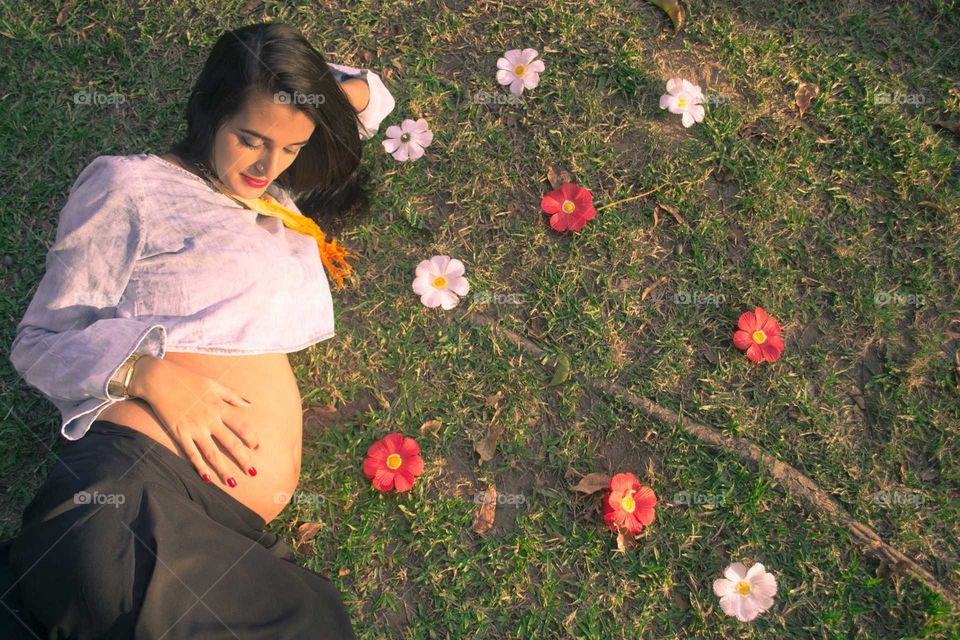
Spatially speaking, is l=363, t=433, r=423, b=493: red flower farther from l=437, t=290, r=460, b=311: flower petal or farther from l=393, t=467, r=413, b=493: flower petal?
l=437, t=290, r=460, b=311: flower petal

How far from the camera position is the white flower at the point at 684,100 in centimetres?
354

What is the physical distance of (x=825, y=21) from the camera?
3719 mm

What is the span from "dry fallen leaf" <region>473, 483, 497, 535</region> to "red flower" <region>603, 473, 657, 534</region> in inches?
17.1

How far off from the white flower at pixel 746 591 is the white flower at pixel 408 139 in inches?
84.7

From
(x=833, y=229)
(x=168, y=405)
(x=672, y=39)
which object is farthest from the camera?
(x=672, y=39)

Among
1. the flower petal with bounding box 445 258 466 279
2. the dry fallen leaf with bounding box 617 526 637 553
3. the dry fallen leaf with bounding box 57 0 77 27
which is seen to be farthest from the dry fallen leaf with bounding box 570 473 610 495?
the dry fallen leaf with bounding box 57 0 77 27

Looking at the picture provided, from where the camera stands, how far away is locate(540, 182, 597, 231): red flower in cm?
338

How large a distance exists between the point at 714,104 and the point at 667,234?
681 mm

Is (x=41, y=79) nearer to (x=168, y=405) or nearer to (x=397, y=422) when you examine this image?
(x=168, y=405)

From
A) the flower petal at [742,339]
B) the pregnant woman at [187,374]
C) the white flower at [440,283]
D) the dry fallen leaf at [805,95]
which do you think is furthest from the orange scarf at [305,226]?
the dry fallen leaf at [805,95]

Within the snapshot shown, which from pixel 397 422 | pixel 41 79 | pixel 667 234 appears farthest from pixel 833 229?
pixel 41 79

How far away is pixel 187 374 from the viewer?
2.57 m

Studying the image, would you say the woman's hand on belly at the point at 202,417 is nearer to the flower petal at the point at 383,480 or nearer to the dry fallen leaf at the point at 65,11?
the flower petal at the point at 383,480

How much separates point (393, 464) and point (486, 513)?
41 cm
